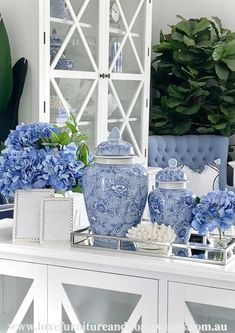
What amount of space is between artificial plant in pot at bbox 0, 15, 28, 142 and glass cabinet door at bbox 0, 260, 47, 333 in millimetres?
1743

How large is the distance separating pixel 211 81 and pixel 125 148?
131 inches

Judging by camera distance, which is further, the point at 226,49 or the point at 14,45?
the point at 226,49

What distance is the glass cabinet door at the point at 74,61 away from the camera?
11.0 feet

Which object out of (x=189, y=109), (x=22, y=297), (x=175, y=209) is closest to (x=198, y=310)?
(x=175, y=209)

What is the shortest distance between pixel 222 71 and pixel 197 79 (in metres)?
0.21

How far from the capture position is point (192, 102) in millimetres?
4699

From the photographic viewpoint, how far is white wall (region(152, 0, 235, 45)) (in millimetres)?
4930

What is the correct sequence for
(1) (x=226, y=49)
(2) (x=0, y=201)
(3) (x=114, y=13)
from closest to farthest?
(2) (x=0, y=201) < (3) (x=114, y=13) < (1) (x=226, y=49)

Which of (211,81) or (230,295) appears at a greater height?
(211,81)

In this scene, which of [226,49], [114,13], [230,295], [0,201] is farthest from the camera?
[226,49]

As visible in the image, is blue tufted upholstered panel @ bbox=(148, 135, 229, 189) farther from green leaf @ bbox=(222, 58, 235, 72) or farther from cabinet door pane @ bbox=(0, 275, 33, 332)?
cabinet door pane @ bbox=(0, 275, 33, 332)

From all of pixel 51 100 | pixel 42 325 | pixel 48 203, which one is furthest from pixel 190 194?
pixel 51 100

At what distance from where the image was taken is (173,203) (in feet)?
5.07

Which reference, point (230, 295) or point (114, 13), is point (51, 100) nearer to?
point (114, 13)
